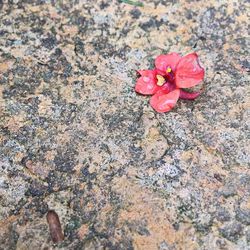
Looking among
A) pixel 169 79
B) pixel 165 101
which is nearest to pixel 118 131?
pixel 165 101

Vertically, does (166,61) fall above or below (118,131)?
above

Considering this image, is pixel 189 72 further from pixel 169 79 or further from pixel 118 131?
pixel 118 131

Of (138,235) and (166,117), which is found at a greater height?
(166,117)

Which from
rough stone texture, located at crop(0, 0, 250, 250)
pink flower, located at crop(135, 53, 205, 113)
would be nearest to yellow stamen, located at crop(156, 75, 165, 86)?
pink flower, located at crop(135, 53, 205, 113)

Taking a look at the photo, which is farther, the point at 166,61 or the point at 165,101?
the point at 166,61

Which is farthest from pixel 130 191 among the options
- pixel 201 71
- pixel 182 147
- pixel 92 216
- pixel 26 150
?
pixel 201 71

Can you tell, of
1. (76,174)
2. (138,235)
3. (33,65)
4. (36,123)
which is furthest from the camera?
(33,65)

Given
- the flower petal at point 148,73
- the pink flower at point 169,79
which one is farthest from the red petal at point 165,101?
the flower petal at point 148,73

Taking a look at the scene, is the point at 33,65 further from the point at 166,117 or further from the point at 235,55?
the point at 235,55
